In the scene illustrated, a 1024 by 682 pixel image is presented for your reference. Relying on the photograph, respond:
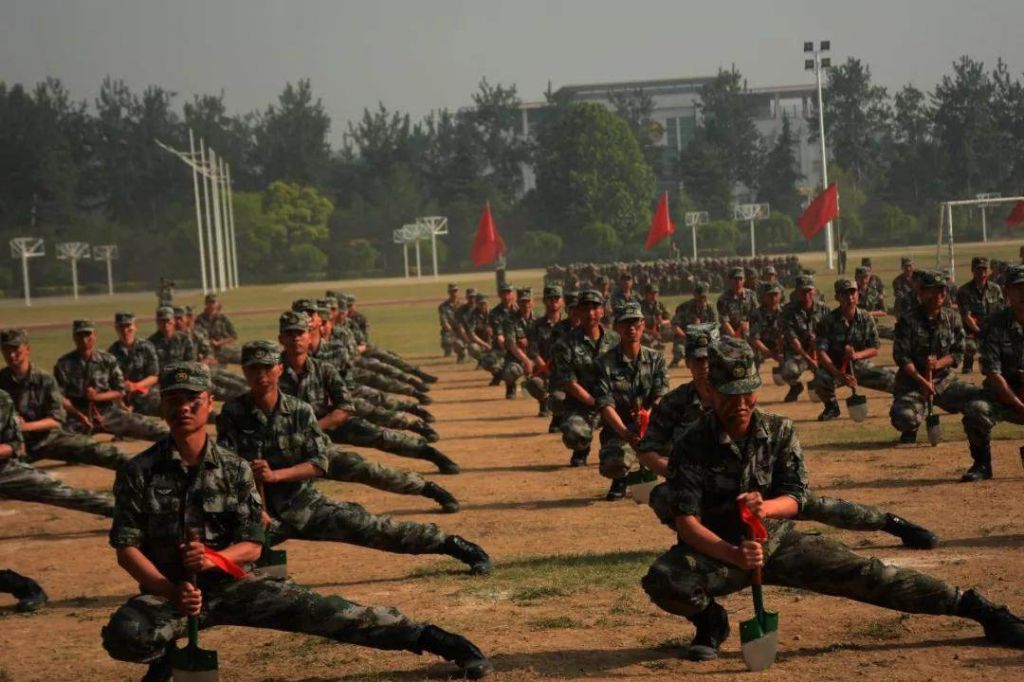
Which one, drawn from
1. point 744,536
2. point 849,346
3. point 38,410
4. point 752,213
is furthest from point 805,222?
point 744,536

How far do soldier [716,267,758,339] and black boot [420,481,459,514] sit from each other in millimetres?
11856

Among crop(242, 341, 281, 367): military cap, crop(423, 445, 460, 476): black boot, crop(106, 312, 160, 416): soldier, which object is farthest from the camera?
crop(106, 312, 160, 416): soldier

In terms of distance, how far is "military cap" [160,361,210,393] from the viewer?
26.4 feet

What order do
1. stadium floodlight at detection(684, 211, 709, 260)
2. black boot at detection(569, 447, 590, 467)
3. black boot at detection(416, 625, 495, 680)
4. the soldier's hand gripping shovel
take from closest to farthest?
1. the soldier's hand gripping shovel
2. black boot at detection(416, 625, 495, 680)
3. black boot at detection(569, 447, 590, 467)
4. stadium floodlight at detection(684, 211, 709, 260)

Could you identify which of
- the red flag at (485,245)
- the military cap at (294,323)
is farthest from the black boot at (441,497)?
the red flag at (485,245)

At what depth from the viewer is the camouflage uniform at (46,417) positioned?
48.9 feet

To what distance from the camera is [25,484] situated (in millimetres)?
13008

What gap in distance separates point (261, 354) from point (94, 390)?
875cm

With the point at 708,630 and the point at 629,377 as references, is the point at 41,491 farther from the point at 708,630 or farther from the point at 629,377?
the point at 708,630

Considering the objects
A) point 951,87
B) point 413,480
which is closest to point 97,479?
point 413,480

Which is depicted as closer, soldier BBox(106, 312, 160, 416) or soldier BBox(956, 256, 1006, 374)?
soldier BBox(106, 312, 160, 416)

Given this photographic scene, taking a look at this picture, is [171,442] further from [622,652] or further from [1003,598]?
[1003,598]

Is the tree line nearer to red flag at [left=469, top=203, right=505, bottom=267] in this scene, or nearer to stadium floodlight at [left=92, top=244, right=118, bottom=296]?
stadium floodlight at [left=92, top=244, right=118, bottom=296]

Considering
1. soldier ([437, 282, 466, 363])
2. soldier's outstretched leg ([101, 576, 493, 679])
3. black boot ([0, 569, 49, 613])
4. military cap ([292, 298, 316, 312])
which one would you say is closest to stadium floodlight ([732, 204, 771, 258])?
A: soldier ([437, 282, 466, 363])
